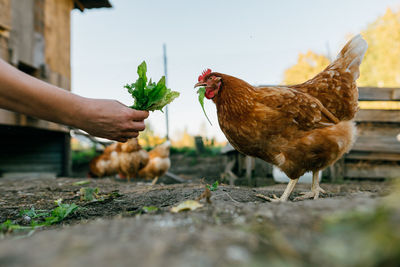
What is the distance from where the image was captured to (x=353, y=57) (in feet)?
10.7

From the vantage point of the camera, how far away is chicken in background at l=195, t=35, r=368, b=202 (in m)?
2.57

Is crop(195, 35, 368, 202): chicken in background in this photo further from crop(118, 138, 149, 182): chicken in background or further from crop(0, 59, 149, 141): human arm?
crop(118, 138, 149, 182): chicken in background

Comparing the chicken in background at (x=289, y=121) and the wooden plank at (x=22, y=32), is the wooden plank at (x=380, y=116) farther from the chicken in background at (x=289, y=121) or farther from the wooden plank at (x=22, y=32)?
the wooden plank at (x=22, y=32)

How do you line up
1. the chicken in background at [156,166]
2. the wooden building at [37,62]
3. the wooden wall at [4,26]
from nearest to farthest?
the wooden wall at [4,26]
the wooden building at [37,62]
the chicken in background at [156,166]

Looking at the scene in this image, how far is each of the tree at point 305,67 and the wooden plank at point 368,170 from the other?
49.5ft

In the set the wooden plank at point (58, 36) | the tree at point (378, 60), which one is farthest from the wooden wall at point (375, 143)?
the tree at point (378, 60)

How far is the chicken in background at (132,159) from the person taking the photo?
6977 millimetres

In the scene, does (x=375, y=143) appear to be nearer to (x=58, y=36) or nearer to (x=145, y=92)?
(x=145, y=92)

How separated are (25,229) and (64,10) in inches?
280

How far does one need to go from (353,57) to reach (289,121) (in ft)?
4.45

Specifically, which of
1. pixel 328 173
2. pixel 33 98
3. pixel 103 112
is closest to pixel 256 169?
pixel 328 173

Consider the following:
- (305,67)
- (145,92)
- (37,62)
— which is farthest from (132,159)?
(305,67)

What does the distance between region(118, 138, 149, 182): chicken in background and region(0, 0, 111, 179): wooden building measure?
4.92 ft

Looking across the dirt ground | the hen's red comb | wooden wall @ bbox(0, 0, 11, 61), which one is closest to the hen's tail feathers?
A: the hen's red comb
